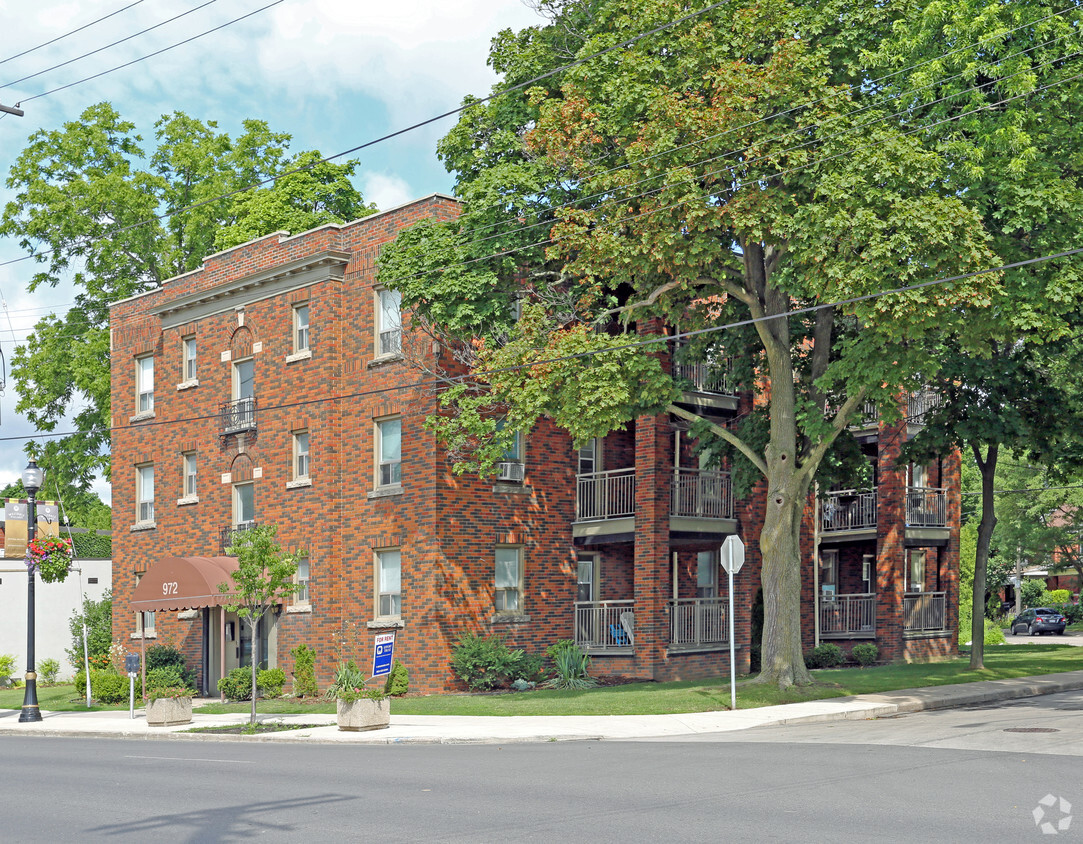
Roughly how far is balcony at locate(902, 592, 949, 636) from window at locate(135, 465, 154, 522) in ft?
78.7

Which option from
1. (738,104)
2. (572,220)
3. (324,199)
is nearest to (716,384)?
(572,220)

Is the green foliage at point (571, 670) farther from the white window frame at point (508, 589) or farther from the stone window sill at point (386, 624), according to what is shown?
the stone window sill at point (386, 624)

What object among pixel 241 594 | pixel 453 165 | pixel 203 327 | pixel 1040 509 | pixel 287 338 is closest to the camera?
pixel 241 594

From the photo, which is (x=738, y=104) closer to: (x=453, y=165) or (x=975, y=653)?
(x=453, y=165)

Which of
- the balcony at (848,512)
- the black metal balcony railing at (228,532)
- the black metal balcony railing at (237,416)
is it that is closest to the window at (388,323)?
the black metal balcony railing at (237,416)

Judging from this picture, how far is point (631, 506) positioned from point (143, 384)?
17318 mm

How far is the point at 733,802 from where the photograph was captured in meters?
11.7

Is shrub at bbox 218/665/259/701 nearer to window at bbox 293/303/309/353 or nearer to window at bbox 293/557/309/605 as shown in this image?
window at bbox 293/557/309/605

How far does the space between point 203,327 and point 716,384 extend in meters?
15.8

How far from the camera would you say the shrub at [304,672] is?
30.3 metres

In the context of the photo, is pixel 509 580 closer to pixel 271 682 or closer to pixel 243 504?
pixel 271 682

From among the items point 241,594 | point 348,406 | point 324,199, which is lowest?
point 241,594

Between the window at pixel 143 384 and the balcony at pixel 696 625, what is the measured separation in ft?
60.4

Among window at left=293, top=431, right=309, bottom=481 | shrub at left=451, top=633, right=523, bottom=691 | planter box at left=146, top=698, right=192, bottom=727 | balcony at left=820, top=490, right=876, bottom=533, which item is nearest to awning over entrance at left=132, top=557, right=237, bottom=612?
window at left=293, top=431, right=309, bottom=481
